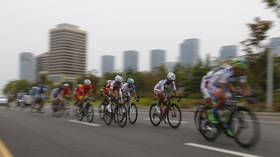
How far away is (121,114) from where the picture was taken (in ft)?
32.7

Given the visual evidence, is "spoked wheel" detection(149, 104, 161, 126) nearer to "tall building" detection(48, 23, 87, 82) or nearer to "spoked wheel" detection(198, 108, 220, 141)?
"spoked wheel" detection(198, 108, 220, 141)

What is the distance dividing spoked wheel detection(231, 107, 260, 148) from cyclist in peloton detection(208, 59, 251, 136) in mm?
206

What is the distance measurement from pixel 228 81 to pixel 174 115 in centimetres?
329

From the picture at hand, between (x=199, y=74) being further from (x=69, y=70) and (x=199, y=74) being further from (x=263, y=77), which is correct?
(x=69, y=70)

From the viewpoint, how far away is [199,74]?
104ft

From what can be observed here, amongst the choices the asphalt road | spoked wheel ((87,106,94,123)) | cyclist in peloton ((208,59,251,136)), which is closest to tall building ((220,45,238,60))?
spoked wheel ((87,106,94,123))

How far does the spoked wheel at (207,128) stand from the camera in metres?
6.34

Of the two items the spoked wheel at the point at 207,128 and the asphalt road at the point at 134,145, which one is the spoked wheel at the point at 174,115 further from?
the spoked wheel at the point at 207,128

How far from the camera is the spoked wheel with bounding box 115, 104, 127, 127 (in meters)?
9.84

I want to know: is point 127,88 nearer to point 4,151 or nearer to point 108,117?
point 108,117


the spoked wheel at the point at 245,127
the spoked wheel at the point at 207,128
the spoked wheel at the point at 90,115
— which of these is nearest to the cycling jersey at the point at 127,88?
the spoked wheel at the point at 90,115

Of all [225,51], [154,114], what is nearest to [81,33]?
[225,51]

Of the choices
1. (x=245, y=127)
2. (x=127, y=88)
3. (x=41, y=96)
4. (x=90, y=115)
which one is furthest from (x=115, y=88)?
(x=41, y=96)

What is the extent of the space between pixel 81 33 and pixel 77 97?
14510 cm
